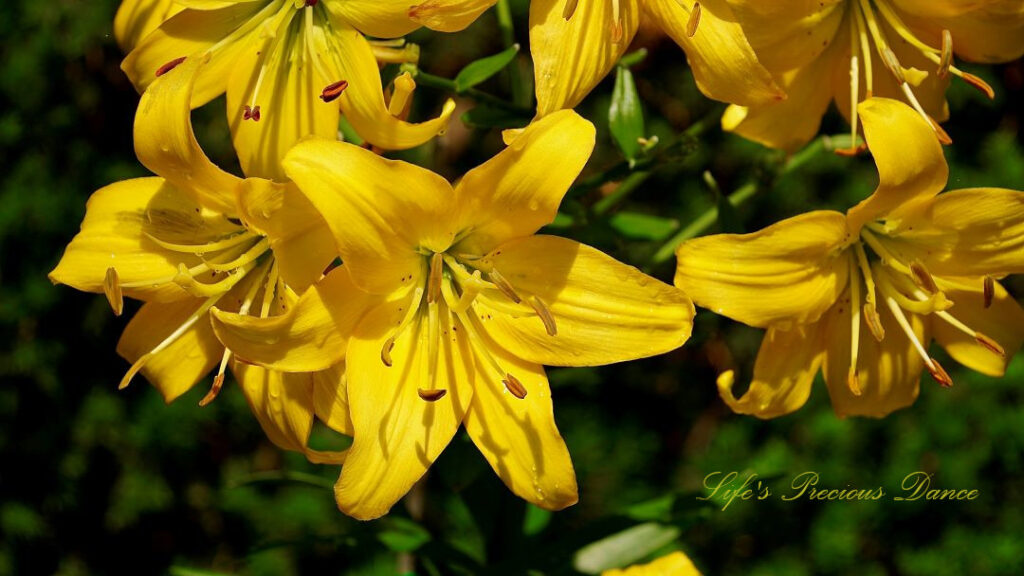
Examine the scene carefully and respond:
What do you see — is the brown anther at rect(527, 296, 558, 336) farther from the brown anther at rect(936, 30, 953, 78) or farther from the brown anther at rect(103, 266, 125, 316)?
the brown anther at rect(936, 30, 953, 78)

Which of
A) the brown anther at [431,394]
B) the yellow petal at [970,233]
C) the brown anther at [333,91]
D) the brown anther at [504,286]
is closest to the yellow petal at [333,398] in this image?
the brown anther at [431,394]

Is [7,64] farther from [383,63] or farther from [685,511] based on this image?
[685,511]

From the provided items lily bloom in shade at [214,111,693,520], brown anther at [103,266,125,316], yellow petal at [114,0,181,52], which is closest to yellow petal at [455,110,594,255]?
lily bloom in shade at [214,111,693,520]

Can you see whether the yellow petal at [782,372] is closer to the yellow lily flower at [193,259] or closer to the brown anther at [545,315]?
the brown anther at [545,315]

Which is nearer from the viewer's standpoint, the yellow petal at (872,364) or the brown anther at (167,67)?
the brown anther at (167,67)

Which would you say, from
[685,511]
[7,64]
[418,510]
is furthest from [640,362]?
[7,64]

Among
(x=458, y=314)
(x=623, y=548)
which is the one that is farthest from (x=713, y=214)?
(x=623, y=548)
